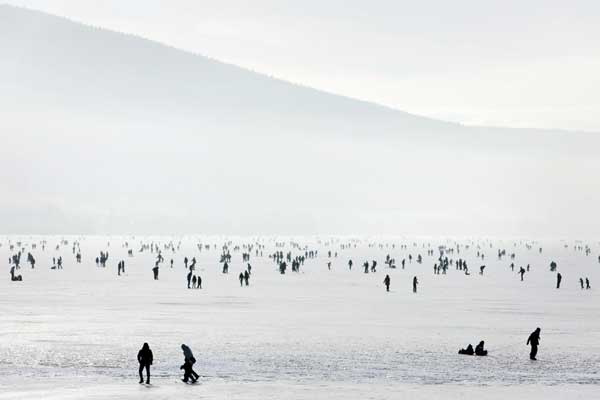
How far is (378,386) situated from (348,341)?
1035cm

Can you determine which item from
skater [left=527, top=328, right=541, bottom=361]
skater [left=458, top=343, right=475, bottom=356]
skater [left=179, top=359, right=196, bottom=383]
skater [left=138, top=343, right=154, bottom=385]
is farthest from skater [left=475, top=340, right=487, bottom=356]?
skater [left=138, top=343, right=154, bottom=385]

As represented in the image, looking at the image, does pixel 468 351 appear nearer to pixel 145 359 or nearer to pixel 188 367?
pixel 188 367

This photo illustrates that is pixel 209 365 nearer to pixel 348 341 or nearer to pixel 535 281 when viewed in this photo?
pixel 348 341

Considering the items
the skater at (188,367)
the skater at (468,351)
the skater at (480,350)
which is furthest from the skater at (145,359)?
the skater at (480,350)

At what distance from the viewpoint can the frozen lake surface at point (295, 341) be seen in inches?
1096

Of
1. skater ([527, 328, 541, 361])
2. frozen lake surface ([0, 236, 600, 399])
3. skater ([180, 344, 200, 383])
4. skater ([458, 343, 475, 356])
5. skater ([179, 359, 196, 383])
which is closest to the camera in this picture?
frozen lake surface ([0, 236, 600, 399])

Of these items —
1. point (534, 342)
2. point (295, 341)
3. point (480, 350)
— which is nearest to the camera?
point (534, 342)

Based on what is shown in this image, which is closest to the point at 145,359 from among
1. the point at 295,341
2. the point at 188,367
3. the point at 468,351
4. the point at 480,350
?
the point at 188,367

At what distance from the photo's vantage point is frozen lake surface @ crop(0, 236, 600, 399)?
27.8 meters

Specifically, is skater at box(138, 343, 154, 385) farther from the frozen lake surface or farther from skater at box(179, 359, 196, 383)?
skater at box(179, 359, 196, 383)

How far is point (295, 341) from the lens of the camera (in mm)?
37906

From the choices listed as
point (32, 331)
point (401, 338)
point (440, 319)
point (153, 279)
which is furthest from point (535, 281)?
point (32, 331)

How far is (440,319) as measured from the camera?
158 ft

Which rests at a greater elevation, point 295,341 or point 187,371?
point 295,341
